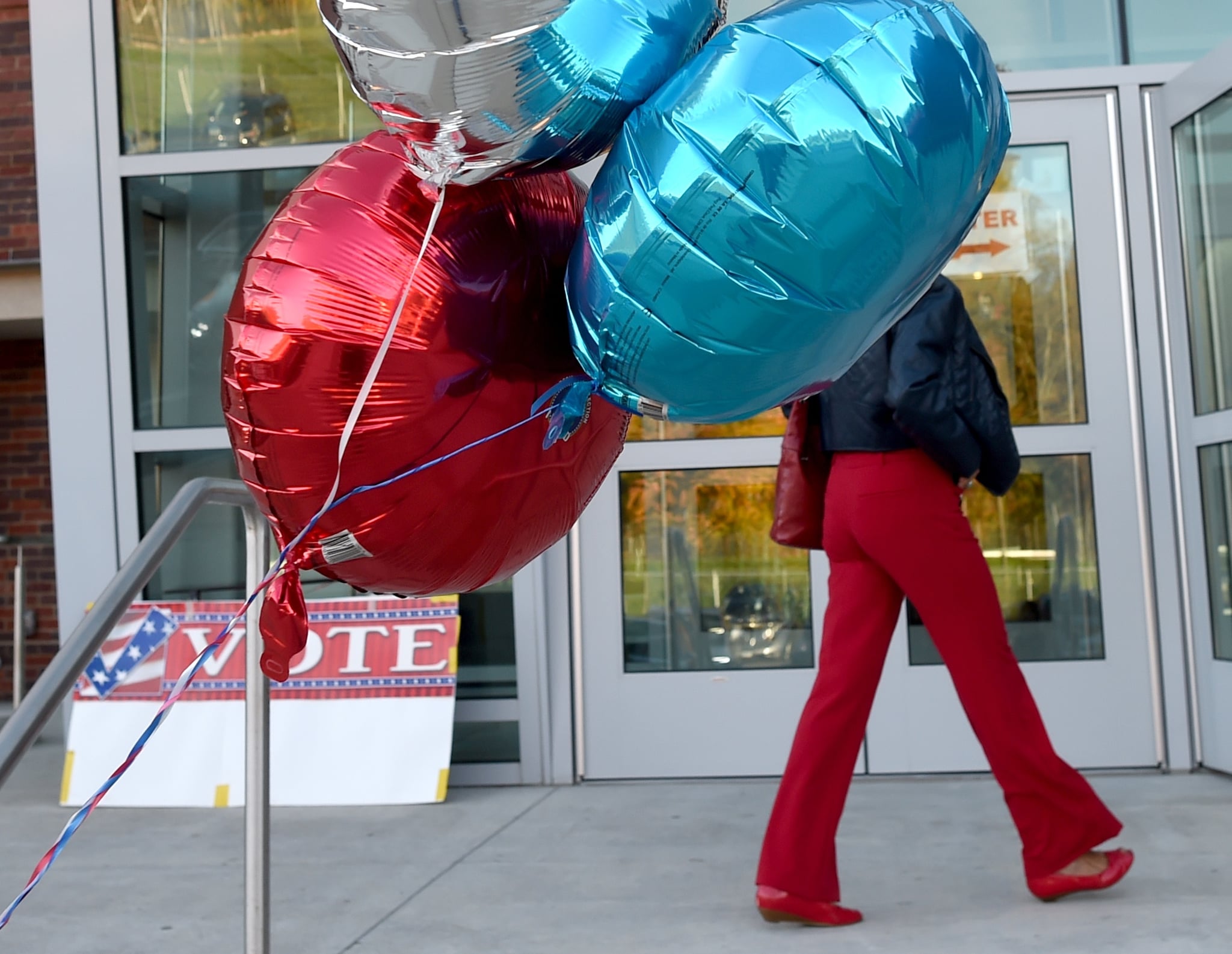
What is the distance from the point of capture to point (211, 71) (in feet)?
14.9

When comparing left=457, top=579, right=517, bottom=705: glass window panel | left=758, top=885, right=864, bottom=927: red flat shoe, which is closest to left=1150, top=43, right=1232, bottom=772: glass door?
left=758, top=885, right=864, bottom=927: red flat shoe

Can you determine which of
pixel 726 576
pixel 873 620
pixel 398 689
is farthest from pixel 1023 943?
pixel 398 689

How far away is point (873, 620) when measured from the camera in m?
2.69

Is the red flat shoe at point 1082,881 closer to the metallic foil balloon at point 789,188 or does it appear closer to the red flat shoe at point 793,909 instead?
the red flat shoe at point 793,909

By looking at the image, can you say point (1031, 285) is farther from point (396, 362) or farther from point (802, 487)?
point (396, 362)

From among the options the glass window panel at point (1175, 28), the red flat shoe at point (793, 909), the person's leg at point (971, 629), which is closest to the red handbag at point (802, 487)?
the person's leg at point (971, 629)

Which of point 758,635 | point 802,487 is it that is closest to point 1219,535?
point 758,635

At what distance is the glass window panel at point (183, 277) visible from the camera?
452 cm

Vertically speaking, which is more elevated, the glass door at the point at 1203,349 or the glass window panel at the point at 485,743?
the glass door at the point at 1203,349

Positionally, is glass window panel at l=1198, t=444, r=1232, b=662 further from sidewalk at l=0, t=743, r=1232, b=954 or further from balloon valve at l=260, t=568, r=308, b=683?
balloon valve at l=260, t=568, r=308, b=683

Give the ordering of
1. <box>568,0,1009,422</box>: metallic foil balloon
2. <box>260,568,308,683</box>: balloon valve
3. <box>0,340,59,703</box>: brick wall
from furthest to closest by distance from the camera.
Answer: <box>0,340,59,703</box>: brick wall → <box>260,568,308,683</box>: balloon valve → <box>568,0,1009,422</box>: metallic foil balloon

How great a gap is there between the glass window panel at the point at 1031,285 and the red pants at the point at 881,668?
1713mm

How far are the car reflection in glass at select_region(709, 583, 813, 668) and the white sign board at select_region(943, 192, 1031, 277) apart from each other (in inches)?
47.7

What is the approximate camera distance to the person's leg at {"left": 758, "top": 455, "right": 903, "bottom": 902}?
265 centimetres
